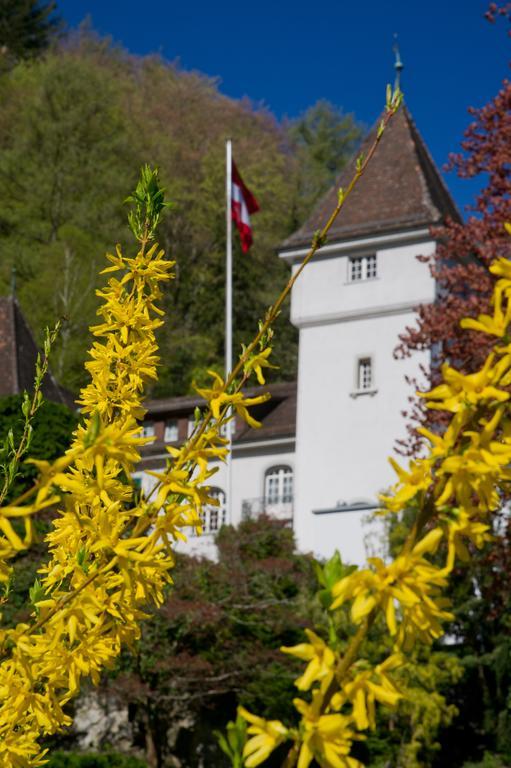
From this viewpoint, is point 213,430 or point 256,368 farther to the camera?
point 256,368

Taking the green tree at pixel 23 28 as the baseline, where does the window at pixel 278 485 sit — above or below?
below

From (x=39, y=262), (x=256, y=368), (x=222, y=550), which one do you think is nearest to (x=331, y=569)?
(x=256, y=368)

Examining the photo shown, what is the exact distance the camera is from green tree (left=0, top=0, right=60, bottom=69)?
56000 millimetres

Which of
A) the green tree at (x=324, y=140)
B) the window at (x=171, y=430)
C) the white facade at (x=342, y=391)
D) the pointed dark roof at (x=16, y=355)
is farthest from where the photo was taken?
the green tree at (x=324, y=140)

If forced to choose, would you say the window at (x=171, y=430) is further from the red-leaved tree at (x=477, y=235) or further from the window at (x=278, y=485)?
the red-leaved tree at (x=477, y=235)

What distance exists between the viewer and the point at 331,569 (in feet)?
5.40

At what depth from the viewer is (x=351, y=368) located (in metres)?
29.1

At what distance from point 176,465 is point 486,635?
→ 1933 cm

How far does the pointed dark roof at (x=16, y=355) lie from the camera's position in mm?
28688

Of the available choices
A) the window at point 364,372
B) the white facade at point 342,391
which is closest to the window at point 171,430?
the white facade at point 342,391

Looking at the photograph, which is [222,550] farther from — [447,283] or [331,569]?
[331,569]

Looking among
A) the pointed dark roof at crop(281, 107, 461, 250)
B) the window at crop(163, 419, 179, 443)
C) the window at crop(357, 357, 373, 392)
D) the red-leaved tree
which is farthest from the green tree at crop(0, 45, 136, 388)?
the red-leaved tree

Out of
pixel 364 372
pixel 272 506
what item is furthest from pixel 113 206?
pixel 364 372

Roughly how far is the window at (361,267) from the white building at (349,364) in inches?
1.0
